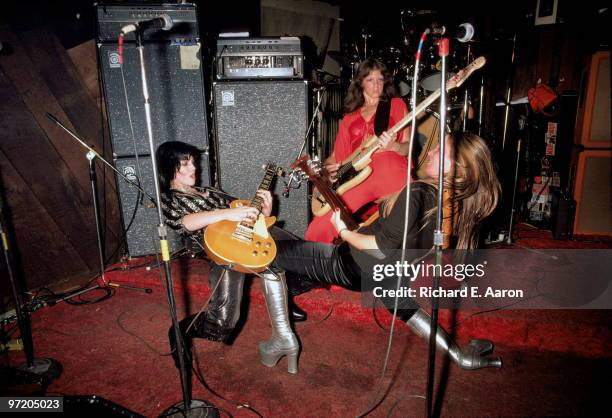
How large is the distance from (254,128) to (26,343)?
2161 mm

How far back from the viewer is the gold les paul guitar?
189 cm

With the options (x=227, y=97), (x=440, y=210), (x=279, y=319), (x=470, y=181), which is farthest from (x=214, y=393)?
(x=227, y=97)

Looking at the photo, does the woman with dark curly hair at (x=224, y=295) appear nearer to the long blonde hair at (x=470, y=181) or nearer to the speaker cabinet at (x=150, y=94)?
the long blonde hair at (x=470, y=181)

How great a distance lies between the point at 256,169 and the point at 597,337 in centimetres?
267

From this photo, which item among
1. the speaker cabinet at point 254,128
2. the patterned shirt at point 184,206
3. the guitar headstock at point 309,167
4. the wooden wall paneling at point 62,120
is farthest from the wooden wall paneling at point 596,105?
A: the wooden wall paneling at point 62,120

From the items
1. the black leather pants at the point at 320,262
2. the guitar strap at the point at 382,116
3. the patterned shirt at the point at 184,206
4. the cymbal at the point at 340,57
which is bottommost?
the black leather pants at the point at 320,262

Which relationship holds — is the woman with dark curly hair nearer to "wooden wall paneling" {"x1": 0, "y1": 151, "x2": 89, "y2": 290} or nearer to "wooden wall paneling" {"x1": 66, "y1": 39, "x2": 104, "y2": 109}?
"wooden wall paneling" {"x1": 0, "y1": 151, "x2": 89, "y2": 290}

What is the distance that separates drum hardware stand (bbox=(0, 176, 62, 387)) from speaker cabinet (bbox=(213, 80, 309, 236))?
164 centimetres

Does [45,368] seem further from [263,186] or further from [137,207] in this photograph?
[263,186]

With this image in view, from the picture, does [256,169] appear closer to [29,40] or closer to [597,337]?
[29,40]

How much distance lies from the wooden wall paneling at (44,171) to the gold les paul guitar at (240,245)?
1.72 metres

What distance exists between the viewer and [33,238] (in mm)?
2789

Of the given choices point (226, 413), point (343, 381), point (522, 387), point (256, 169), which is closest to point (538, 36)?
point (256, 169)

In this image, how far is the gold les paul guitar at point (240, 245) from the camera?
189cm
